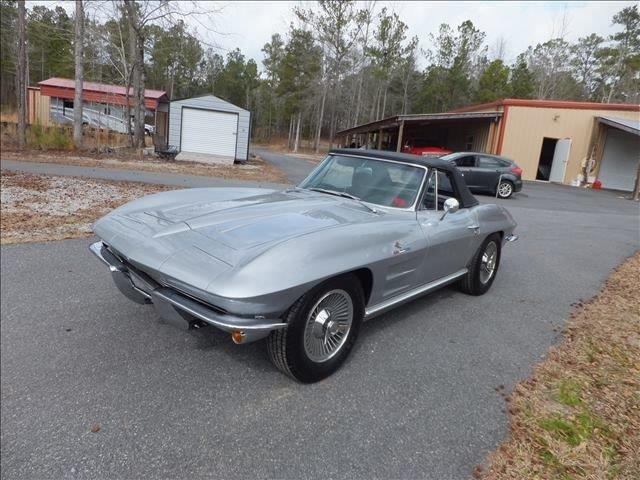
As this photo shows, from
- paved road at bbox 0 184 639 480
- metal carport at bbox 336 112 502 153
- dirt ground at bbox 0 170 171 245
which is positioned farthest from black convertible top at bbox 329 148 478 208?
metal carport at bbox 336 112 502 153

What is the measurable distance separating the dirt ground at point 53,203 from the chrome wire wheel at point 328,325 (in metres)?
4.39

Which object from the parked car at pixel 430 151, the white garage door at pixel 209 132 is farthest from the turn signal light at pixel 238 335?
the white garage door at pixel 209 132

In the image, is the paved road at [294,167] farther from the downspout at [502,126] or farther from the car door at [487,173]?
the downspout at [502,126]

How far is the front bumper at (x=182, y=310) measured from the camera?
227 centimetres

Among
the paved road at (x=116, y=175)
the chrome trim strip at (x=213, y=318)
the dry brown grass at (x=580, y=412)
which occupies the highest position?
the chrome trim strip at (x=213, y=318)

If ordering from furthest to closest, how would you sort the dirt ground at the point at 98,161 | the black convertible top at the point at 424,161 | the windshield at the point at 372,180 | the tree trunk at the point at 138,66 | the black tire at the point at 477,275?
1. the tree trunk at the point at 138,66
2. the dirt ground at the point at 98,161
3. the black tire at the point at 477,275
4. the black convertible top at the point at 424,161
5. the windshield at the point at 372,180

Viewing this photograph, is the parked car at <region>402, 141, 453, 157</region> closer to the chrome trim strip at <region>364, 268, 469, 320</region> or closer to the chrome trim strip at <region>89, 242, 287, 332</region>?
the chrome trim strip at <region>364, 268, 469, 320</region>

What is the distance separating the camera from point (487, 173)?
1537 centimetres

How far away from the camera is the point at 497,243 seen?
4.91 metres

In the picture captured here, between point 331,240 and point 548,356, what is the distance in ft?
7.00

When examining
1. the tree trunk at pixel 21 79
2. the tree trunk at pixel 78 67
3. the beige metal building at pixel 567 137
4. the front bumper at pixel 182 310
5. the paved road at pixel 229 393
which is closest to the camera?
the paved road at pixel 229 393

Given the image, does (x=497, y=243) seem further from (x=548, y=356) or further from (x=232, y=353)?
(x=232, y=353)

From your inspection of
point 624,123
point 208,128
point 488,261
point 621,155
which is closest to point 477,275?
point 488,261

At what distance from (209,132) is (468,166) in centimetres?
1333
